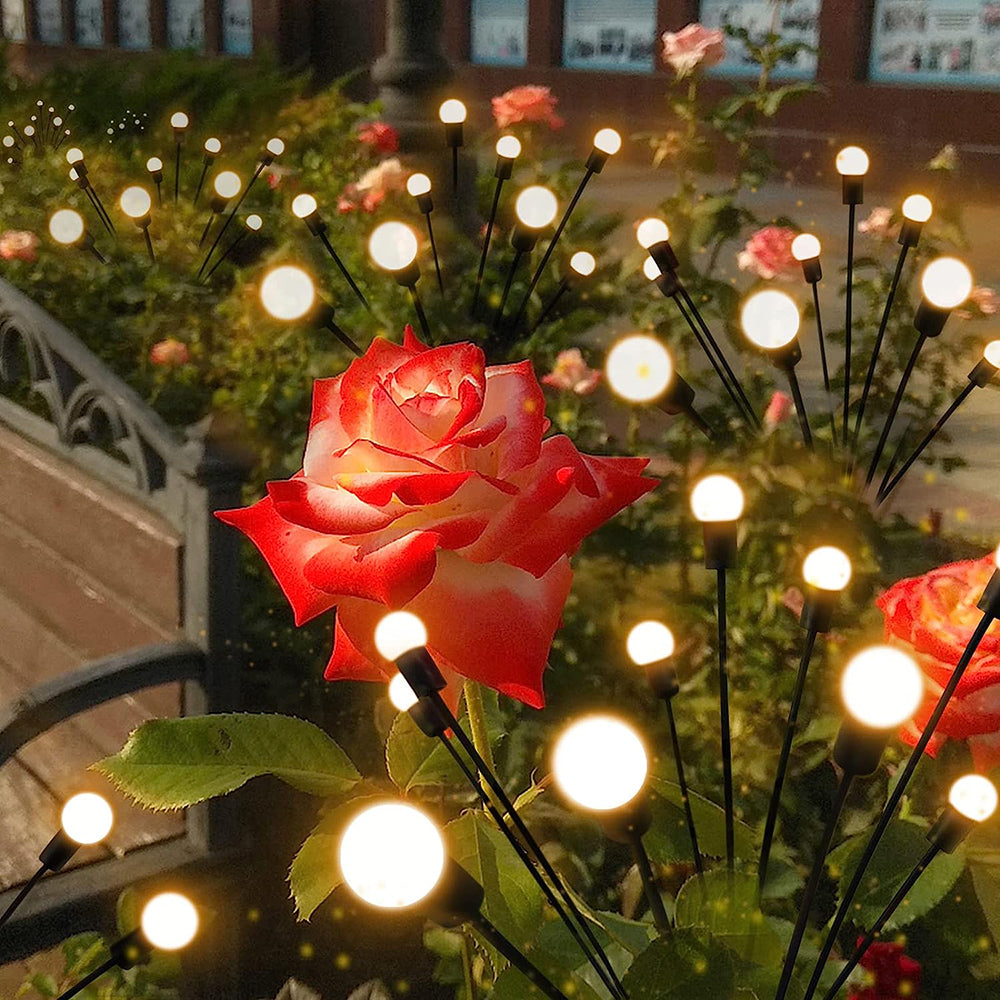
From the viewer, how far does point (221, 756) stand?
767mm

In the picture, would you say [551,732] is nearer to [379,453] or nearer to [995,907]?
[995,907]

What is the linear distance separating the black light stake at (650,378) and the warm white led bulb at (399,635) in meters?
0.27

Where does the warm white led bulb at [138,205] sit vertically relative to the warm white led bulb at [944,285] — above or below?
below

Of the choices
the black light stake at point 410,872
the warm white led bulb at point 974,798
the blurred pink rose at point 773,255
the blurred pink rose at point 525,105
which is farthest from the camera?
the blurred pink rose at point 525,105

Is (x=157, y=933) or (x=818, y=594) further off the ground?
(x=818, y=594)

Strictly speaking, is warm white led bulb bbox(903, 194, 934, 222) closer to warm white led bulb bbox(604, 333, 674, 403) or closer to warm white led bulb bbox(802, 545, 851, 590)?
warm white led bulb bbox(604, 333, 674, 403)

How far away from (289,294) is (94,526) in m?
1.42

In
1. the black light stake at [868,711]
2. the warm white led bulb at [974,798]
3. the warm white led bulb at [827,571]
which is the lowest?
the warm white led bulb at [974,798]

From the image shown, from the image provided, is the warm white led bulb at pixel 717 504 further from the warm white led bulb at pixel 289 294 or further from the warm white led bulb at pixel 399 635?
the warm white led bulb at pixel 289 294

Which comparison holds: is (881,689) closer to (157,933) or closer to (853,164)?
(157,933)

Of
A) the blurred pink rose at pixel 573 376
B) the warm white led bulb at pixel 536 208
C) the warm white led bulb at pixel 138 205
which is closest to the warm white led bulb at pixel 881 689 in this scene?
the warm white led bulb at pixel 536 208

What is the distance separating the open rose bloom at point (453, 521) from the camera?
60cm

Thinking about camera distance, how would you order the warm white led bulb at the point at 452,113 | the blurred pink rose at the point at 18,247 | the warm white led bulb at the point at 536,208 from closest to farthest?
the warm white led bulb at the point at 536,208 → the warm white led bulb at the point at 452,113 → the blurred pink rose at the point at 18,247

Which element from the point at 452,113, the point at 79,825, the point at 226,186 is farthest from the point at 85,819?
the point at 226,186
